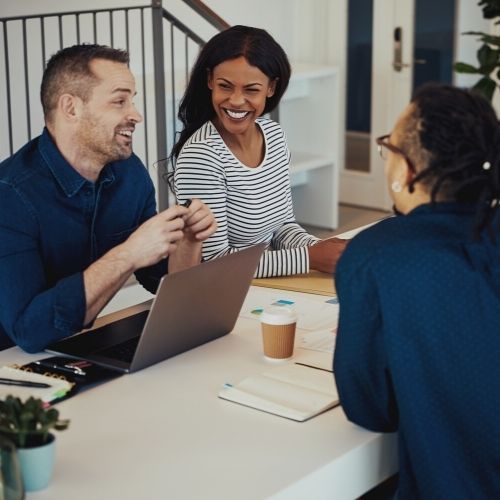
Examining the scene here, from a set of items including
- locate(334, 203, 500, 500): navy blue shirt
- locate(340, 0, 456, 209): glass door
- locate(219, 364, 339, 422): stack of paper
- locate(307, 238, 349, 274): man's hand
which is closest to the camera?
locate(334, 203, 500, 500): navy blue shirt

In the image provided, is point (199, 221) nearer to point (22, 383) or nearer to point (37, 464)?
point (22, 383)

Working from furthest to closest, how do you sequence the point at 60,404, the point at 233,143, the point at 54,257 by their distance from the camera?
1. the point at 233,143
2. the point at 54,257
3. the point at 60,404

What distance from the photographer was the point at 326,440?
1.66 meters

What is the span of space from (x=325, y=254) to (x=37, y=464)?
1.32 m

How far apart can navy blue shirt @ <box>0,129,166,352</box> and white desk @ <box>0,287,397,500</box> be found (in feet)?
0.75

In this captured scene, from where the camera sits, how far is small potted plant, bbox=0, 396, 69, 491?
145cm

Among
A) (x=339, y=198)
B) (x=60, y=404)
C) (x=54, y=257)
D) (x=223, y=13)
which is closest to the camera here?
(x=60, y=404)

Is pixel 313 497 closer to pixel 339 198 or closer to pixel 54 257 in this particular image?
pixel 54 257

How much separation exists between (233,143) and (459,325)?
4.51 ft

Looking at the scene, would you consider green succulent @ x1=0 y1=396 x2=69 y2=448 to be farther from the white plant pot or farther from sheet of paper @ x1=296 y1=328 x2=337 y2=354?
sheet of paper @ x1=296 y1=328 x2=337 y2=354

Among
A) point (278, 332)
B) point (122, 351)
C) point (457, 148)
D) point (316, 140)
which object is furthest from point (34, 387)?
point (316, 140)

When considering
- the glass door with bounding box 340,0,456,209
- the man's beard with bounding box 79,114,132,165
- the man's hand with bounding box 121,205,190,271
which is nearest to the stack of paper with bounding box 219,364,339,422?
the man's hand with bounding box 121,205,190,271

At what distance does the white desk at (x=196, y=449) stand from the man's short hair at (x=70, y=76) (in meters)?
0.72

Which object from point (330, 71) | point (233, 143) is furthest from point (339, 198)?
point (233, 143)
